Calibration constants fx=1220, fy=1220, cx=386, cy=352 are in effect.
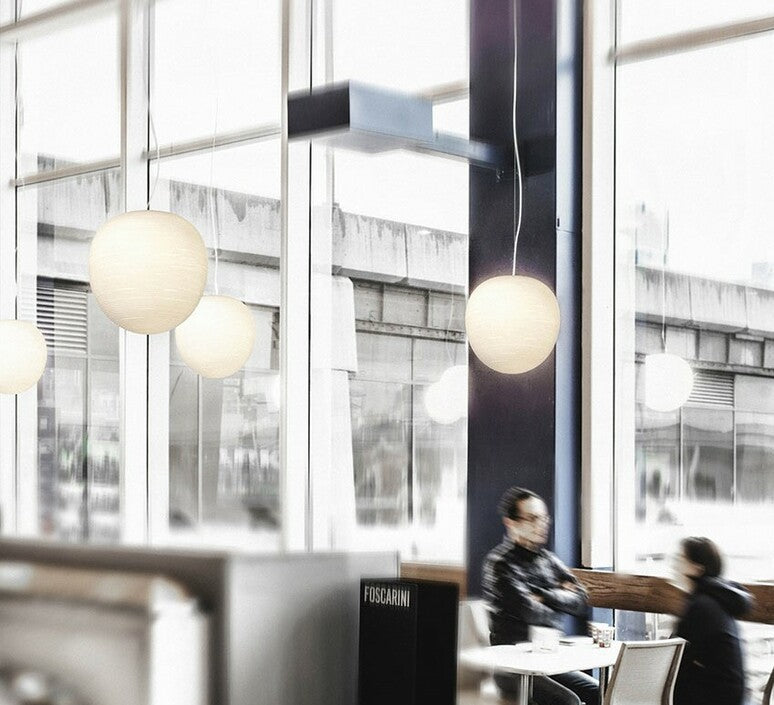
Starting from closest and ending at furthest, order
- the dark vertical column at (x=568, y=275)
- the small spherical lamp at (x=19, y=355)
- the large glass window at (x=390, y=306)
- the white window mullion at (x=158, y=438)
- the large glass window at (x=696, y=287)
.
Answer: the large glass window at (x=696, y=287) → the dark vertical column at (x=568, y=275) → the large glass window at (x=390, y=306) → the small spherical lamp at (x=19, y=355) → the white window mullion at (x=158, y=438)

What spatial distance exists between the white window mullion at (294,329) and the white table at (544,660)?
2.20 meters

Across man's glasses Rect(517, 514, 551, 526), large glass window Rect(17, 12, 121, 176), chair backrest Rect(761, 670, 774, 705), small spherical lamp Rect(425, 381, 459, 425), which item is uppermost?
large glass window Rect(17, 12, 121, 176)

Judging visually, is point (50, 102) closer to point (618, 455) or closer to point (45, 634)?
point (618, 455)

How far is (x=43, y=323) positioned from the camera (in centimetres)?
894

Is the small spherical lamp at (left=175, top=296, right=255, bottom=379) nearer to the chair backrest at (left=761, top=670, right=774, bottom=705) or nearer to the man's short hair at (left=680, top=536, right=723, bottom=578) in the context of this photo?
the man's short hair at (left=680, top=536, right=723, bottom=578)

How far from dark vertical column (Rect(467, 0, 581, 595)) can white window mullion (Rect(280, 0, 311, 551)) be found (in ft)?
3.65

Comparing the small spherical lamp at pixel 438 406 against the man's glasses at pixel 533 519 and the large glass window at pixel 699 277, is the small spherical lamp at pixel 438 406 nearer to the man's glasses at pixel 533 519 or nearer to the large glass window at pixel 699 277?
the large glass window at pixel 699 277

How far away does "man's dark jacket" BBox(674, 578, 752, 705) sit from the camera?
15.7 feet

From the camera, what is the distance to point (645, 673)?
4.82 meters

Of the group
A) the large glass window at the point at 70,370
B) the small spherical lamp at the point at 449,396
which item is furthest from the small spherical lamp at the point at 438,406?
the large glass window at the point at 70,370

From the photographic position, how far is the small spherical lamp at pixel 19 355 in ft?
23.4

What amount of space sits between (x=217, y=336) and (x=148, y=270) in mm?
2179

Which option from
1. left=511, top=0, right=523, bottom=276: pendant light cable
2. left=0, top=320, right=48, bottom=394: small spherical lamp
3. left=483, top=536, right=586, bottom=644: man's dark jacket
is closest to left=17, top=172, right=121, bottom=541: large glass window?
left=0, top=320, right=48, bottom=394: small spherical lamp

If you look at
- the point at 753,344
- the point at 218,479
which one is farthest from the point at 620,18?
the point at 218,479
